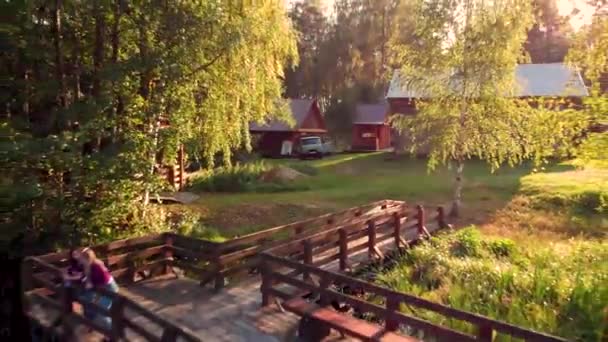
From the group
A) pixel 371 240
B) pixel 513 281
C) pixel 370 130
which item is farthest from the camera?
pixel 370 130

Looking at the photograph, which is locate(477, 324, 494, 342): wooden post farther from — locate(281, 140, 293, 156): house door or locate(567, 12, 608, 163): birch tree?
locate(281, 140, 293, 156): house door

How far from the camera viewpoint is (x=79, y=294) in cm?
824

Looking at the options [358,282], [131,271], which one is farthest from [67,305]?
[358,282]

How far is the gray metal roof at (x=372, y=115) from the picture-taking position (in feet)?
152

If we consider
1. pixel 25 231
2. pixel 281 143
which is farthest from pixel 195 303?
pixel 281 143

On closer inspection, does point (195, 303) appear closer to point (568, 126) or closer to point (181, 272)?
point (181, 272)

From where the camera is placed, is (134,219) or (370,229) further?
(134,219)

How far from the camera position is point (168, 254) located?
1146cm

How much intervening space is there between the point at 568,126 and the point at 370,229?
4.46m

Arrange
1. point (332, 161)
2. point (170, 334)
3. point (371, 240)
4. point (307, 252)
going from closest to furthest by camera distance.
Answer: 1. point (170, 334)
2. point (307, 252)
3. point (371, 240)
4. point (332, 161)

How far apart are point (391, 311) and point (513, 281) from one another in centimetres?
353

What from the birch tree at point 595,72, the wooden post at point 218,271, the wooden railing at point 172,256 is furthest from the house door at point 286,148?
the birch tree at point 595,72

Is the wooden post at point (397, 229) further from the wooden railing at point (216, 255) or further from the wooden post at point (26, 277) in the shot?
the wooden post at point (26, 277)

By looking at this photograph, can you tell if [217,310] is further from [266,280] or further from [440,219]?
[440,219]
